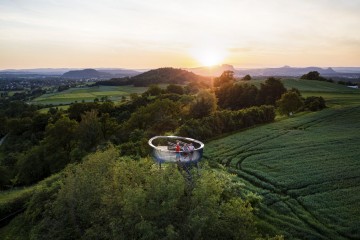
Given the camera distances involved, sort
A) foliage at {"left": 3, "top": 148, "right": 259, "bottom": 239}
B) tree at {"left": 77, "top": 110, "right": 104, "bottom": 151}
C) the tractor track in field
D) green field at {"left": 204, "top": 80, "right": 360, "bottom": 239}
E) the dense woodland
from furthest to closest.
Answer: tree at {"left": 77, "top": 110, "right": 104, "bottom": 151}
green field at {"left": 204, "top": 80, "right": 360, "bottom": 239}
the tractor track in field
the dense woodland
foliage at {"left": 3, "top": 148, "right": 259, "bottom": 239}

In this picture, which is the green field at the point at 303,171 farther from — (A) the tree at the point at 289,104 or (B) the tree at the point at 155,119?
(A) the tree at the point at 289,104

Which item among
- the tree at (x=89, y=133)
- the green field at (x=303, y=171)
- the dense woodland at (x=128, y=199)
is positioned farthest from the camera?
the tree at (x=89, y=133)

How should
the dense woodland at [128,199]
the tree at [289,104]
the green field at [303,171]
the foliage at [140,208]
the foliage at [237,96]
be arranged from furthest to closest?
the foliage at [237,96], the tree at [289,104], the green field at [303,171], the dense woodland at [128,199], the foliage at [140,208]

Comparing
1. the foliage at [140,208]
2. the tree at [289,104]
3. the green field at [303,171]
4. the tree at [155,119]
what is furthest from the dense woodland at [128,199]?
the tree at [289,104]

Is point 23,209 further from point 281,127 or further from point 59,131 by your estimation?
point 281,127

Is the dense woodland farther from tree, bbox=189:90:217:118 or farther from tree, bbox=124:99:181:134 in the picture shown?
tree, bbox=189:90:217:118

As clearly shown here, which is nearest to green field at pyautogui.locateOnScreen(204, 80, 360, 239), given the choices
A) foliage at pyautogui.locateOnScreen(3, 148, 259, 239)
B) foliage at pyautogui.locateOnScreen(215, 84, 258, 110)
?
foliage at pyautogui.locateOnScreen(3, 148, 259, 239)

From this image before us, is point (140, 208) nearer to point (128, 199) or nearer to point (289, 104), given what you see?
point (128, 199)

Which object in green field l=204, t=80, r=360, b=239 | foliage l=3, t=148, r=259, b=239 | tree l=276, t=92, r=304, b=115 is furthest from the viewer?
tree l=276, t=92, r=304, b=115
